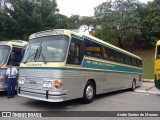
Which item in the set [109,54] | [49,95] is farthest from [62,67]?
[109,54]

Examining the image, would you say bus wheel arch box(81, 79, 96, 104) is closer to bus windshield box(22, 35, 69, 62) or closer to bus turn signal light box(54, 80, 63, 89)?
bus turn signal light box(54, 80, 63, 89)

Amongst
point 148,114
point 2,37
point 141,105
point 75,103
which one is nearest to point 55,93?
point 75,103

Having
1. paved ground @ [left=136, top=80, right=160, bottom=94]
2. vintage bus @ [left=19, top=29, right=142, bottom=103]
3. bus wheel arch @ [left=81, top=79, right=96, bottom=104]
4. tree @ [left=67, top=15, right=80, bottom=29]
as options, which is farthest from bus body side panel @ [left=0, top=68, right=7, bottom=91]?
tree @ [left=67, top=15, right=80, bottom=29]

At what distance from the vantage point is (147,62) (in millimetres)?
28547

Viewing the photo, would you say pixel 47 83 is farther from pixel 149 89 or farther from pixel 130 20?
pixel 130 20

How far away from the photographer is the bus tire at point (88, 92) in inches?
356

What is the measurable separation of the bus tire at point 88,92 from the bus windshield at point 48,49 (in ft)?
6.71

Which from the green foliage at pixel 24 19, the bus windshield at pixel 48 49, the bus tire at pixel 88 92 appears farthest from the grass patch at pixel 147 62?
the bus windshield at pixel 48 49

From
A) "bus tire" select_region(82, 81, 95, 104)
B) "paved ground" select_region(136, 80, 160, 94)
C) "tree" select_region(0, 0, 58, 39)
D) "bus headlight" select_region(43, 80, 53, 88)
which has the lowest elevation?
"paved ground" select_region(136, 80, 160, 94)

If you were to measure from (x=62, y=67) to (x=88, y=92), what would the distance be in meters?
2.23

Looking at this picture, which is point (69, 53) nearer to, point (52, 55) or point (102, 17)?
point (52, 55)

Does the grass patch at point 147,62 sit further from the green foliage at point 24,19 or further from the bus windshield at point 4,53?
the bus windshield at point 4,53

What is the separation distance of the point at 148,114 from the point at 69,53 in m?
3.64

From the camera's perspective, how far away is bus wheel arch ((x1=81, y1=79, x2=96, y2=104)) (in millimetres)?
9055
